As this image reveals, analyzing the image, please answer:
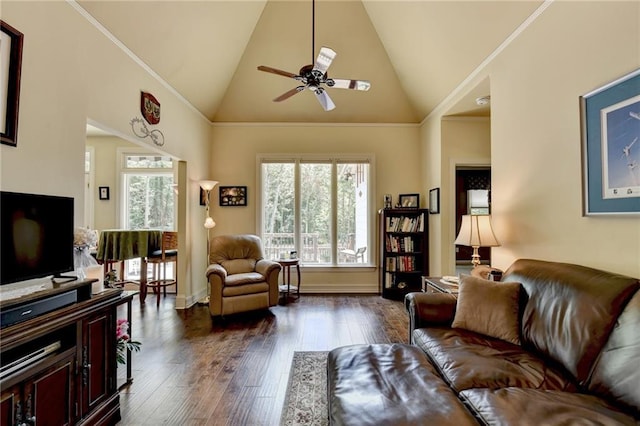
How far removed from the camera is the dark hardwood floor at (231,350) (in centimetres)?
210

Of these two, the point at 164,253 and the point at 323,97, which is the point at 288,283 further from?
the point at 323,97

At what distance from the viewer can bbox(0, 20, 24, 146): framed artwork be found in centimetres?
177

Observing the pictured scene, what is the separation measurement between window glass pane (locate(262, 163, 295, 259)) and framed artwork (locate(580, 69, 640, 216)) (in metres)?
4.09

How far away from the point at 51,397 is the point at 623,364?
8.92ft

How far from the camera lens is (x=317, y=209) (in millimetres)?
5395

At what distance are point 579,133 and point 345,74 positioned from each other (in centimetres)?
337

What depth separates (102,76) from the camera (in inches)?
105

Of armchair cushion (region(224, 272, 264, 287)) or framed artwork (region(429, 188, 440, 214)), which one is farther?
framed artwork (region(429, 188, 440, 214))

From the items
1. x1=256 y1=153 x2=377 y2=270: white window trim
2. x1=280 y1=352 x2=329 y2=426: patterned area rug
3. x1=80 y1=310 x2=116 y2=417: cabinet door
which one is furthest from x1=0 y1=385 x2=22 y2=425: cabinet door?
x1=256 y1=153 x2=377 y2=270: white window trim

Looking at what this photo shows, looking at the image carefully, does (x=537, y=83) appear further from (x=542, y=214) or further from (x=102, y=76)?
(x=102, y=76)

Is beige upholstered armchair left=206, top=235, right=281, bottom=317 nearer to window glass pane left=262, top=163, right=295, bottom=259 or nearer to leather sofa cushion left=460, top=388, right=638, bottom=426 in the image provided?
window glass pane left=262, top=163, right=295, bottom=259

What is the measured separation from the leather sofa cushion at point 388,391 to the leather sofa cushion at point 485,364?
11 cm

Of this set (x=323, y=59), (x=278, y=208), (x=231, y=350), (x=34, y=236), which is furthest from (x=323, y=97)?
(x=231, y=350)

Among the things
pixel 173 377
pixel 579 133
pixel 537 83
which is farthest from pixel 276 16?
pixel 173 377
